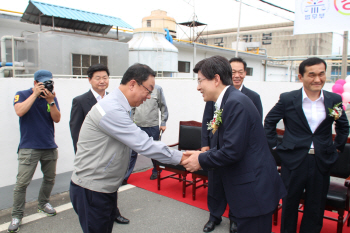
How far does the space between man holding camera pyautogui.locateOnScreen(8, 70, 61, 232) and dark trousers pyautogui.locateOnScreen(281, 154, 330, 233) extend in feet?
9.71

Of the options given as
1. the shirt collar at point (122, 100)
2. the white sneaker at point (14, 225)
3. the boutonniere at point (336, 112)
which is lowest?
the white sneaker at point (14, 225)

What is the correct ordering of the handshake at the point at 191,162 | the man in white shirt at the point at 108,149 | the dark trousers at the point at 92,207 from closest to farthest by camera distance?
the man in white shirt at the point at 108,149 → the dark trousers at the point at 92,207 → the handshake at the point at 191,162

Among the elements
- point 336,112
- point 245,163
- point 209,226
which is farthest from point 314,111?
point 209,226

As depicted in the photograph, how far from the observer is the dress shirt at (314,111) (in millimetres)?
2771

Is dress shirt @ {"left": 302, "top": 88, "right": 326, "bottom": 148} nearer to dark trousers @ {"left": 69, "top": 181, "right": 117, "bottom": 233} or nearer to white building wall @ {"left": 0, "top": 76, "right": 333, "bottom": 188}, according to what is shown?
dark trousers @ {"left": 69, "top": 181, "right": 117, "bottom": 233}

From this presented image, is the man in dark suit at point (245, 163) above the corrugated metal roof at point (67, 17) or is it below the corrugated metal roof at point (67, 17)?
below

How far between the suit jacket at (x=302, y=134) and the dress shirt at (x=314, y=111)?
0.13 feet

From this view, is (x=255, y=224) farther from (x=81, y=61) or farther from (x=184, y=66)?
(x=184, y=66)

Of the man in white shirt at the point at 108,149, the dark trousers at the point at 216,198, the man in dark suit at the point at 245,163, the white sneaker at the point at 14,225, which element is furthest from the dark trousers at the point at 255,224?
the white sneaker at the point at 14,225

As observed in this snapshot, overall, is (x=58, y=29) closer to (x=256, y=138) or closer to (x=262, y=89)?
(x=262, y=89)

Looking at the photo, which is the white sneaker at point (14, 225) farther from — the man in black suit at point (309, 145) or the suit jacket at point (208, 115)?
the man in black suit at point (309, 145)

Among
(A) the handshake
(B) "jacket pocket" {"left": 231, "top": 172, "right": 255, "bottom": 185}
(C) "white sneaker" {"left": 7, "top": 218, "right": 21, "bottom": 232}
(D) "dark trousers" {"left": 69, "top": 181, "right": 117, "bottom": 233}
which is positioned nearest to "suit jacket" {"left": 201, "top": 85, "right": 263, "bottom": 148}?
(A) the handshake

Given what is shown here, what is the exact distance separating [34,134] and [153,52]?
31.8 feet

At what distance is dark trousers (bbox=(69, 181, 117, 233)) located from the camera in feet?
6.84
